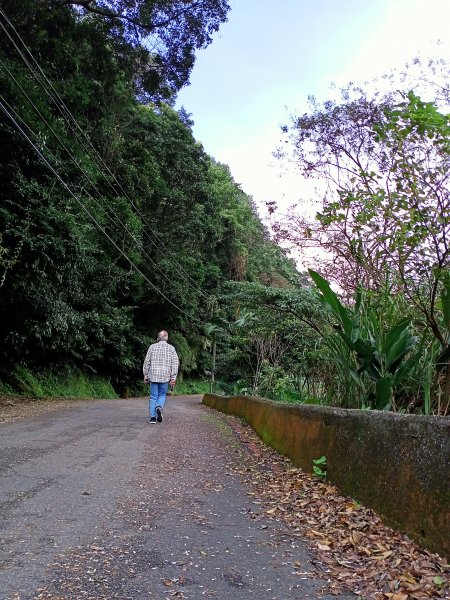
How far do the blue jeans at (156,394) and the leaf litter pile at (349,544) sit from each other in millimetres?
3818

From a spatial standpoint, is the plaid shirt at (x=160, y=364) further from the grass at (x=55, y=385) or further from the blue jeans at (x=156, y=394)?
the grass at (x=55, y=385)

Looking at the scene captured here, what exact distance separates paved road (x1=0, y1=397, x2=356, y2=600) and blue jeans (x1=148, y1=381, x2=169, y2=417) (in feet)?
8.59

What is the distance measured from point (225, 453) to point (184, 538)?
3141 millimetres

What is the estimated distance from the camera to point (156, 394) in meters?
8.41

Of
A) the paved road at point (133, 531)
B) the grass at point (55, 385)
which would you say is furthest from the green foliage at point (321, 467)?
the grass at point (55, 385)

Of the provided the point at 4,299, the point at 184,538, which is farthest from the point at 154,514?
the point at 4,299

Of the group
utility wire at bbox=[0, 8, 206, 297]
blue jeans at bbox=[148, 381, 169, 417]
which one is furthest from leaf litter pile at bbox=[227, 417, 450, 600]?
utility wire at bbox=[0, 8, 206, 297]

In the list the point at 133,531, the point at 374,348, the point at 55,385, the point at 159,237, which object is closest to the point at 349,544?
the point at 133,531

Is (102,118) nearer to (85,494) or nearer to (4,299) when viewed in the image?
(4,299)

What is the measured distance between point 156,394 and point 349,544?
18.7 feet

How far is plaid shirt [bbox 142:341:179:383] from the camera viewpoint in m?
8.45

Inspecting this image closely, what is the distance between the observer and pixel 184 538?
312cm

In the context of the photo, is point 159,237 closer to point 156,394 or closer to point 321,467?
point 156,394

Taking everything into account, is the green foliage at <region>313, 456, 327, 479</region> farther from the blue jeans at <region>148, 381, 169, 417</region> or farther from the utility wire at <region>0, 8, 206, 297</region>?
the utility wire at <region>0, 8, 206, 297</region>
